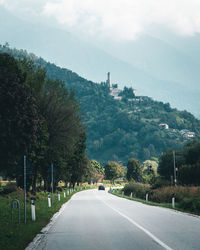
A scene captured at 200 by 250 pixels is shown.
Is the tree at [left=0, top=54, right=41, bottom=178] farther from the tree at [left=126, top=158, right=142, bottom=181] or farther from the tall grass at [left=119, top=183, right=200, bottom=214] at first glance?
the tree at [left=126, top=158, right=142, bottom=181]

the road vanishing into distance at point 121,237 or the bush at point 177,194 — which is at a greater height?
the road vanishing into distance at point 121,237

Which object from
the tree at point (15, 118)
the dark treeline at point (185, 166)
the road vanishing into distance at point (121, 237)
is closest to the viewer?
the road vanishing into distance at point (121, 237)

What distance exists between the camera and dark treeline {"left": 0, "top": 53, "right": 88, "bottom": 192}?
29.3 meters

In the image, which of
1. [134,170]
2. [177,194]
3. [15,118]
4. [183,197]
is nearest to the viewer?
[15,118]

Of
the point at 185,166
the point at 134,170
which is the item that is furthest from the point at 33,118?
the point at 134,170

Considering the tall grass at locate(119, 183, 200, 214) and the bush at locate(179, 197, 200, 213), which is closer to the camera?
the bush at locate(179, 197, 200, 213)

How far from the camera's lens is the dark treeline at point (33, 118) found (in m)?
29.3

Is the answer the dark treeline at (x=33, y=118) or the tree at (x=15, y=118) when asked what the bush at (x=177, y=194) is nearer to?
the dark treeline at (x=33, y=118)

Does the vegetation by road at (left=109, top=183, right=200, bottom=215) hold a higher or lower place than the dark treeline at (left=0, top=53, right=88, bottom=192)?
lower

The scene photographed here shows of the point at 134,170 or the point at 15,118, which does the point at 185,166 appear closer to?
the point at 15,118

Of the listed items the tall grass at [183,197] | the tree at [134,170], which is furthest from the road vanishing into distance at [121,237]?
the tree at [134,170]

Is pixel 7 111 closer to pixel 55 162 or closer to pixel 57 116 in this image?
pixel 57 116

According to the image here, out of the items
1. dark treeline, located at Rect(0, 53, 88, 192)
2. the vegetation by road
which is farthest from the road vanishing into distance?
dark treeline, located at Rect(0, 53, 88, 192)

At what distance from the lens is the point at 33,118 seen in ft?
99.9
